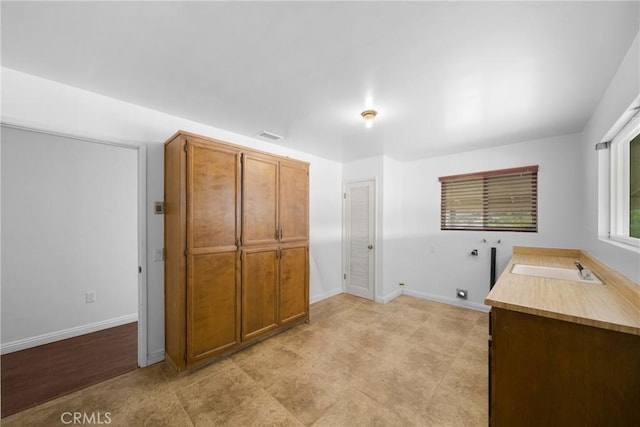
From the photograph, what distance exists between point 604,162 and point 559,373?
2.07m

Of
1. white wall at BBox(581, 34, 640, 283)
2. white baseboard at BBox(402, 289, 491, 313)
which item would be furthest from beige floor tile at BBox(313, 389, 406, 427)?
white baseboard at BBox(402, 289, 491, 313)

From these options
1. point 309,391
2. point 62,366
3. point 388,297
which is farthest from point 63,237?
point 388,297

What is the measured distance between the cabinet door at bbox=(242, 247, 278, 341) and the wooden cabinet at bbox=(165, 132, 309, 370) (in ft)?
0.03

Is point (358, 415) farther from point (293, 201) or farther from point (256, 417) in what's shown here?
point (293, 201)

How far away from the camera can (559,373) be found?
1.21 m

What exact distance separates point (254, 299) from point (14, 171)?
2923 millimetres

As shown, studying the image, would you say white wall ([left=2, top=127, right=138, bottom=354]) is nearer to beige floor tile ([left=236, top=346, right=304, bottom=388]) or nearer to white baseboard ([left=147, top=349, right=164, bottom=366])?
white baseboard ([left=147, top=349, right=164, bottom=366])

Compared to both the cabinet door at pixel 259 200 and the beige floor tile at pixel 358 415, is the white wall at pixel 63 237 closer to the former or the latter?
the cabinet door at pixel 259 200

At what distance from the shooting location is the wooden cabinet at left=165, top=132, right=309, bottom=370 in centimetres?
214

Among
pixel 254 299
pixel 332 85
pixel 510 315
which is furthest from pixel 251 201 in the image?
pixel 510 315

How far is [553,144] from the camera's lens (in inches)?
122

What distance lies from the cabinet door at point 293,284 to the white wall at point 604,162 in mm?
2707

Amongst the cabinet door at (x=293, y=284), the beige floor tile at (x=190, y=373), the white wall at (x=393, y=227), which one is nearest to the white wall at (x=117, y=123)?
the beige floor tile at (x=190, y=373)

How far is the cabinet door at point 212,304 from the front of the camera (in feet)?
7.09
